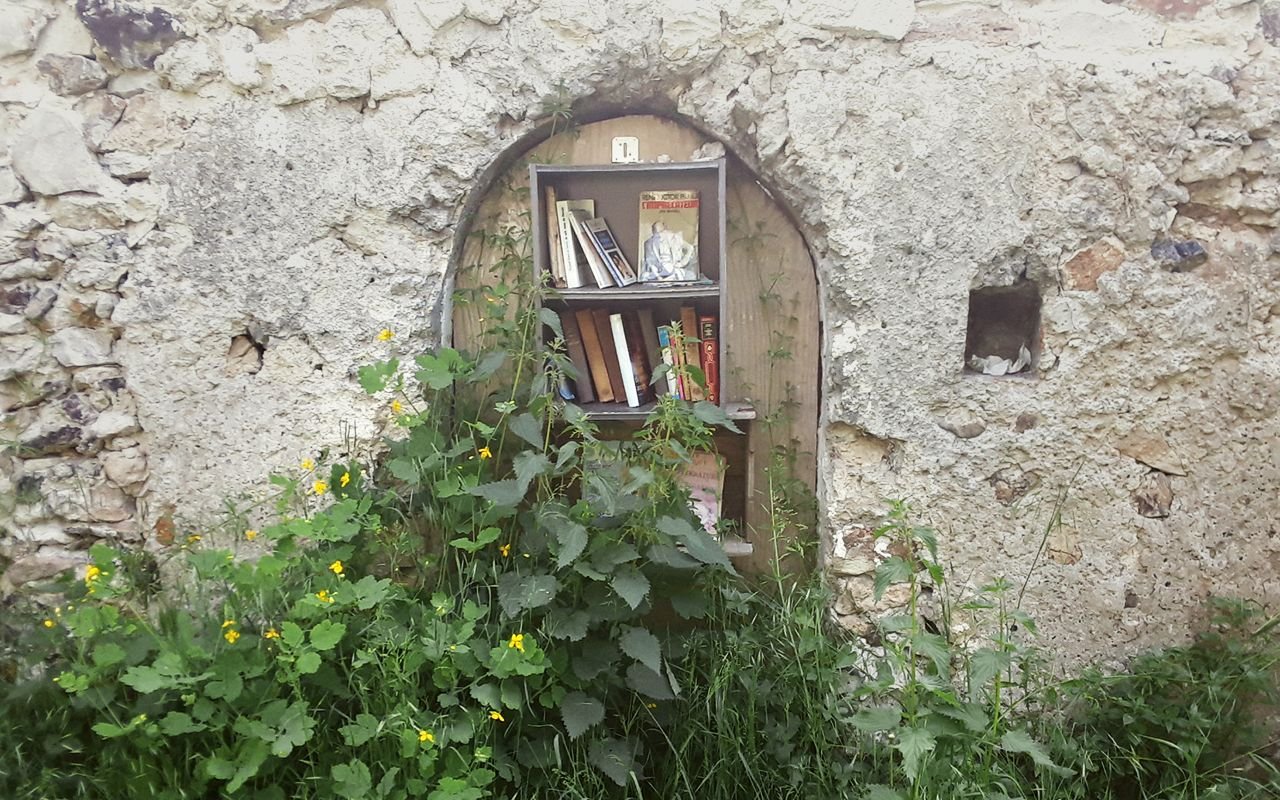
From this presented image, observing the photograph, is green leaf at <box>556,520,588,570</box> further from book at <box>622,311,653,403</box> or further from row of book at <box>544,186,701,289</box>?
row of book at <box>544,186,701,289</box>

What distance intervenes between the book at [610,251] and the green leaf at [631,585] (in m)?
0.94

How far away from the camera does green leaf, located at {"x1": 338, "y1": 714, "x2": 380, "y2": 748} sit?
192cm

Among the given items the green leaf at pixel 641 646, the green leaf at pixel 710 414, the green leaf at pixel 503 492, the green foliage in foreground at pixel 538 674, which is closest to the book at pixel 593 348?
the green foliage in foreground at pixel 538 674

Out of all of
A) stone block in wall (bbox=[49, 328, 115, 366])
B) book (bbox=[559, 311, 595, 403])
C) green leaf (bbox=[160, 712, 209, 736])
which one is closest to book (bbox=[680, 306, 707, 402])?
book (bbox=[559, 311, 595, 403])

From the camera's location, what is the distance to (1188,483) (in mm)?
2314

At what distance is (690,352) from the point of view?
2531 mm

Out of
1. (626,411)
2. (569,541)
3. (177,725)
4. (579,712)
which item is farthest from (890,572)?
(177,725)

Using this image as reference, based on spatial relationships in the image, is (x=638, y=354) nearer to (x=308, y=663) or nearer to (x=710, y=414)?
(x=710, y=414)

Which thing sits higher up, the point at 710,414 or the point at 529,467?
the point at 710,414

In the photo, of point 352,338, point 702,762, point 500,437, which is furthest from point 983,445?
point 352,338

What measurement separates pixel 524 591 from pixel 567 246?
108cm

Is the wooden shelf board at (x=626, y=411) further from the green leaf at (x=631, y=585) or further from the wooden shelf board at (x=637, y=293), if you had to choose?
the green leaf at (x=631, y=585)

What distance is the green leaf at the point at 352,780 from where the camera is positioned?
1875 mm

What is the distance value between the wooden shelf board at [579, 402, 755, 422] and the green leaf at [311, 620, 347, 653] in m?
0.91
